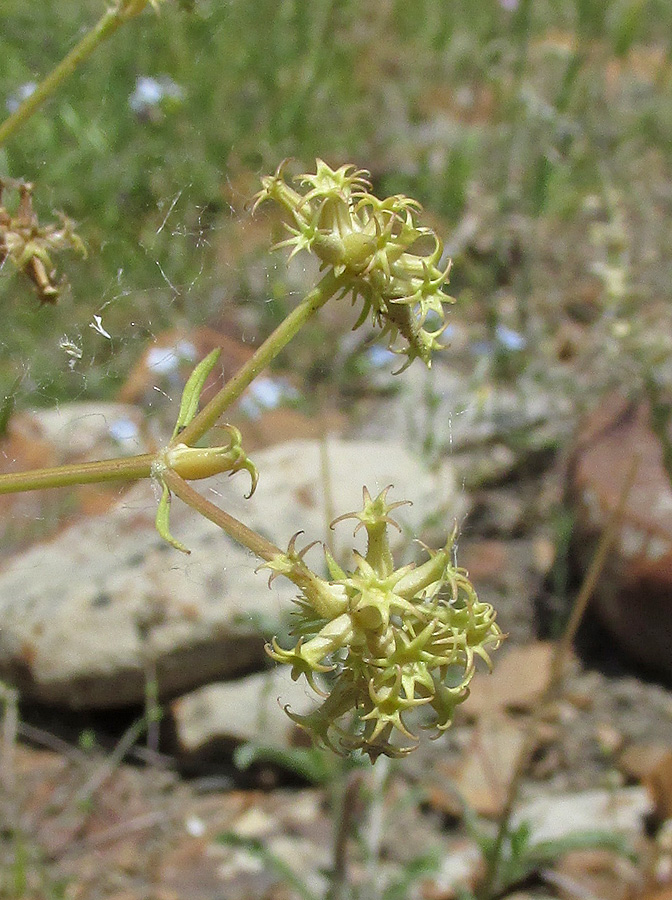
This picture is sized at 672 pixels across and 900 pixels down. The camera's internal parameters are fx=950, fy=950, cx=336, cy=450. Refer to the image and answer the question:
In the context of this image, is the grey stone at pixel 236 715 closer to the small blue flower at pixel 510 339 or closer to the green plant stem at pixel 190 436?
the green plant stem at pixel 190 436

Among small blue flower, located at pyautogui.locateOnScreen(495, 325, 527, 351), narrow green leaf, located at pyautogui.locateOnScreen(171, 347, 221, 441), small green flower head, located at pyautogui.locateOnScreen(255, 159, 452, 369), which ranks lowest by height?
small blue flower, located at pyautogui.locateOnScreen(495, 325, 527, 351)

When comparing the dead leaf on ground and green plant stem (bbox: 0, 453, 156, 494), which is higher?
green plant stem (bbox: 0, 453, 156, 494)

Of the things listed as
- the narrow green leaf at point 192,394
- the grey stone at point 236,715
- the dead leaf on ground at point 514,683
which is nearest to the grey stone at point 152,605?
the grey stone at point 236,715

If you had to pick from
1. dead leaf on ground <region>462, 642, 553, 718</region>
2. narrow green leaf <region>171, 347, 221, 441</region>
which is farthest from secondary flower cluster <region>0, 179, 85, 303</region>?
dead leaf on ground <region>462, 642, 553, 718</region>

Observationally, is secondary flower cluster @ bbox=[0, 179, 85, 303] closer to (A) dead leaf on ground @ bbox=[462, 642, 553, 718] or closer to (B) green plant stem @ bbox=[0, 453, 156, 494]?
(B) green plant stem @ bbox=[0, 453, 156, 494]

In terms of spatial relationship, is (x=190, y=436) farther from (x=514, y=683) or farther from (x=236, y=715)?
(x=514, y=683)

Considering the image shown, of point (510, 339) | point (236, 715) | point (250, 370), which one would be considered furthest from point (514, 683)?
point (250, 370)

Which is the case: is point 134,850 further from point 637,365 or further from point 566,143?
point 566,143
